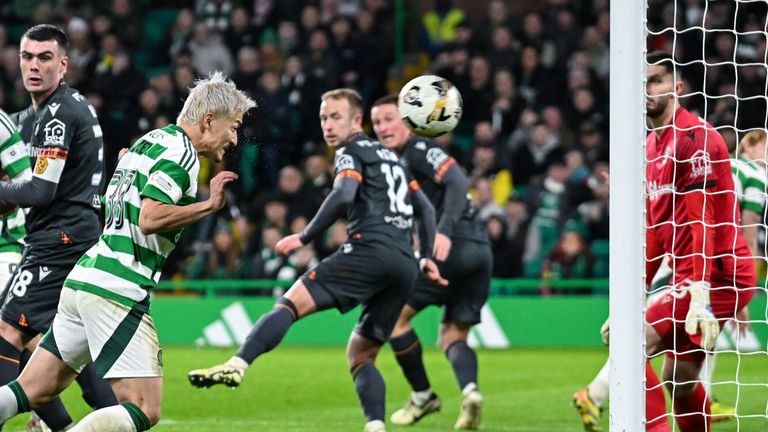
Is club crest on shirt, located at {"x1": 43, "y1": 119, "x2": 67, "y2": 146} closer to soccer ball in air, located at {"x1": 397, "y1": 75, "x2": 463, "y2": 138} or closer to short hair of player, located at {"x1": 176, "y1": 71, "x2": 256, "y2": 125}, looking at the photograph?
short hair of player, located at {"x1": 176, "y1": 71, "x2": 256, "y2": 125}

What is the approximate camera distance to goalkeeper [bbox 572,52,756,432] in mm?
6043

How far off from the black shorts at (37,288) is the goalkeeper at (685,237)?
282 cm

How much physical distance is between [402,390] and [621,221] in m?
5.46

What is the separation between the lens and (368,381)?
7066 millimetres

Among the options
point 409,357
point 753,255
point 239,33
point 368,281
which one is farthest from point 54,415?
point 239,33

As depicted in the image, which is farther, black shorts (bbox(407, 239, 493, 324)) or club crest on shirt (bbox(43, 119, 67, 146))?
black shorts (bbox(407, 239, 493, 324))

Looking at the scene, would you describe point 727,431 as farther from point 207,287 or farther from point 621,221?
point 207,287

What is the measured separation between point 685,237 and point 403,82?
10837mm

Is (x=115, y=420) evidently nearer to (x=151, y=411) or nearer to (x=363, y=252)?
(x=151, y=411)

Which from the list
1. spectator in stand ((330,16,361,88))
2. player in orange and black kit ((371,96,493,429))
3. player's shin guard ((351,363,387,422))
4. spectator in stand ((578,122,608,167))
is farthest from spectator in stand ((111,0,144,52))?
player's shin guard ((351,363,387,422))

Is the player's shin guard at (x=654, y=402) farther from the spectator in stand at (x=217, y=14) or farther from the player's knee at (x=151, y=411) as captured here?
the spectator in stand at (x=217, y=14)

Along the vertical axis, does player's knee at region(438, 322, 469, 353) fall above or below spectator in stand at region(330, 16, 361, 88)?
below

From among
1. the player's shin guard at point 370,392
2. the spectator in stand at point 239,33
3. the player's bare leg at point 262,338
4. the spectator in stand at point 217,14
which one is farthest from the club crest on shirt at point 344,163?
the spectator in stand at point 217,14

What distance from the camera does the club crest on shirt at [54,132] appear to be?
600 centimetres
